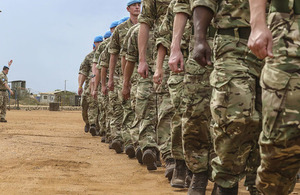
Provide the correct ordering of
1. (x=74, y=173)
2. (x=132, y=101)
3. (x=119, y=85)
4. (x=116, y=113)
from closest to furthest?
(x=74, y=173) < (x=132, y=101) < (x=119, y=85) < (x=116, y=113)

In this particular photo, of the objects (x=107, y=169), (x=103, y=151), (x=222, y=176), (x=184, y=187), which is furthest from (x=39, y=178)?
(x=103, y=151)

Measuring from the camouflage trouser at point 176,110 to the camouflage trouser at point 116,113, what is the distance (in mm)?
3540

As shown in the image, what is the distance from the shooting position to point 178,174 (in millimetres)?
4629

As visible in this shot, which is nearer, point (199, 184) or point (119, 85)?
point (199, 184)

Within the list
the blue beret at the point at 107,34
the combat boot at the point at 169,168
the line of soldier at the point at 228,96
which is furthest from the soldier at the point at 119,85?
the blue beret at the point at 107,34

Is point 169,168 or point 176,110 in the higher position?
point 176,110

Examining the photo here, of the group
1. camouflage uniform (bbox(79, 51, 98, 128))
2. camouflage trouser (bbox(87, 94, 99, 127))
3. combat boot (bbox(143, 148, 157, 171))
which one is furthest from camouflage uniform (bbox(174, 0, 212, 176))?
camouflage uniform (bbox(79, 51, 98, 128))

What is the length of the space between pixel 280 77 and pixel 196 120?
5.34 feet

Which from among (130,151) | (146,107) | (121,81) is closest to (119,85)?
(121,81)

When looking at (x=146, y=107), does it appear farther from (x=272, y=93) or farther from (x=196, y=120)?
(x=272, y=93)

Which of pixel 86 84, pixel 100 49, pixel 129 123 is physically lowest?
pixel 129 123

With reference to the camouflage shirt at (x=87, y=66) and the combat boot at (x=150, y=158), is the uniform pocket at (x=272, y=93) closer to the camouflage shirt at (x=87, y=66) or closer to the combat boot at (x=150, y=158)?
the combat boot at (x=150, y=158)

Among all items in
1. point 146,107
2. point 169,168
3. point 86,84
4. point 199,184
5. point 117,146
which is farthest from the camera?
point 86,84

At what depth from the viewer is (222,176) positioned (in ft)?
10.5
